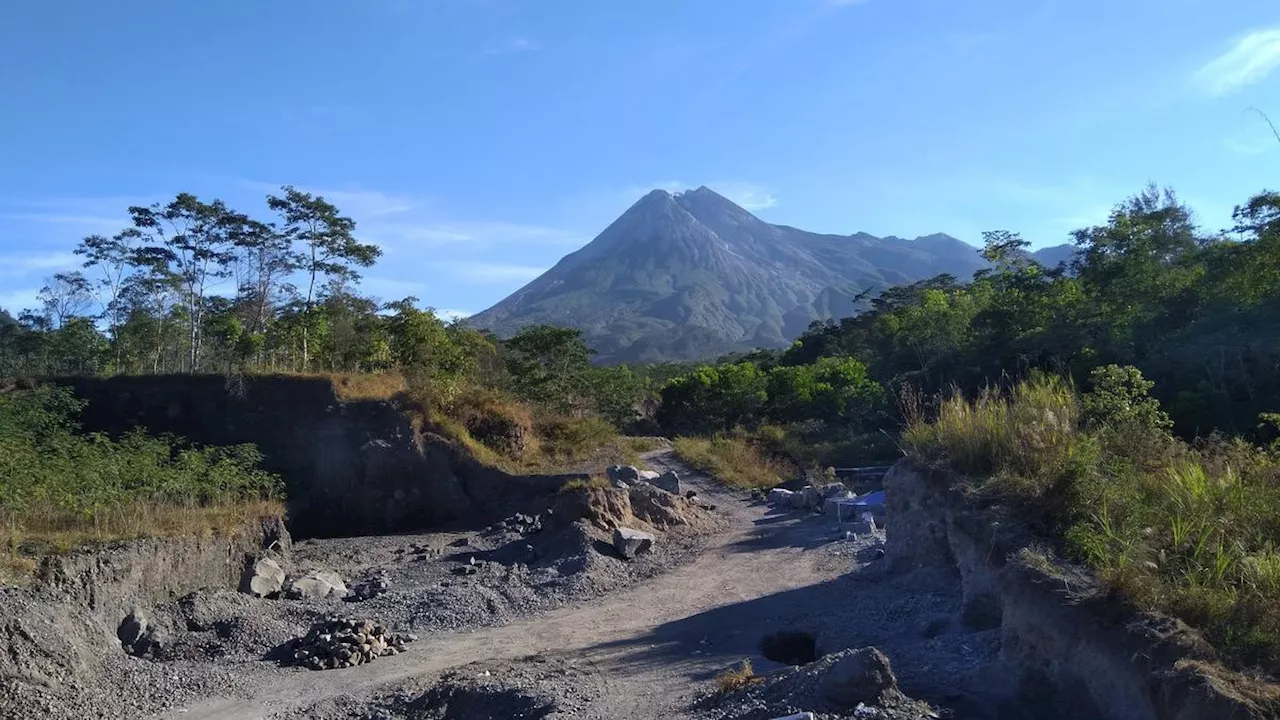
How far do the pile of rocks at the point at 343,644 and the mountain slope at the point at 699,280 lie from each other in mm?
86930

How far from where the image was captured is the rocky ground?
7.26 meters

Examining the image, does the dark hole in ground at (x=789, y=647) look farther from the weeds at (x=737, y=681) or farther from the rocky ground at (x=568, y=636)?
the weeds at (x=737, y=681)

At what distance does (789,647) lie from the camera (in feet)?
31.2

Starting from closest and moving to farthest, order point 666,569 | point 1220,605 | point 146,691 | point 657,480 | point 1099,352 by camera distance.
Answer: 1. point 1220,605
2. point 146,691
3. point 666,569
4. point 1099,352
5. point 657,480

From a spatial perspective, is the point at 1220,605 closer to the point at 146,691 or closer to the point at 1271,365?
the point at 146,691

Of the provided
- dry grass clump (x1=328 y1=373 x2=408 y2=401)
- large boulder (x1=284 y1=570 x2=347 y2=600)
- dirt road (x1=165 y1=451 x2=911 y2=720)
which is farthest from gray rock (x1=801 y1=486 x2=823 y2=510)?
dry grass clump (x1=328 y1=373 x2=408 y2=401)

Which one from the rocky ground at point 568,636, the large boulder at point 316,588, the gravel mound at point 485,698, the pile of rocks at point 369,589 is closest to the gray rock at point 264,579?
the large boulder at point 316,588

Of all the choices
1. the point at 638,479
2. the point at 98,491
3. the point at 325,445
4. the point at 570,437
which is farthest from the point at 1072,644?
the point at 570,437

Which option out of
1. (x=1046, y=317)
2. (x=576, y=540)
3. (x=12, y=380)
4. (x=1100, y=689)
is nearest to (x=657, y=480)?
(x=576, y=540)

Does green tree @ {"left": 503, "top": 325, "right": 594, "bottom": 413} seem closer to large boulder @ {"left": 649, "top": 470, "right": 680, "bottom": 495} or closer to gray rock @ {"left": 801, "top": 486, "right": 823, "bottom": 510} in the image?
large boulder @ {"left": 649, "top": 470, "right": 680, "bottom": 495}

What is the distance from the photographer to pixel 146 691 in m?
8.73

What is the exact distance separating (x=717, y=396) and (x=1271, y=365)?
74.8 ft

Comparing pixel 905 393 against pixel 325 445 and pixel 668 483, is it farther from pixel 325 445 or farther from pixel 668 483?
pixel 325 445

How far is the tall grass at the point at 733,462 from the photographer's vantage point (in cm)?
2362
